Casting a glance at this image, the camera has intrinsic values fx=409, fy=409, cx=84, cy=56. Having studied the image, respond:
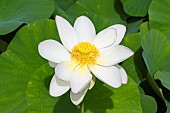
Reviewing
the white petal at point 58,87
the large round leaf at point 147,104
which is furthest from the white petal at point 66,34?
the large round leaf at point 147,104

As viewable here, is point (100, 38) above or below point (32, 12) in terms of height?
above

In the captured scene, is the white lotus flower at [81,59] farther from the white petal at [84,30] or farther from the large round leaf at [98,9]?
the large round leaf at [98,9]

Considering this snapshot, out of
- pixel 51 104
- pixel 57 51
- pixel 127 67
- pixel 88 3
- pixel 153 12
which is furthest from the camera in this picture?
pixel 88 3

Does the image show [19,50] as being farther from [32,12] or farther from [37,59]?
[32,12]

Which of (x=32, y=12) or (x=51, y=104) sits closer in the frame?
(x=51, y=104)

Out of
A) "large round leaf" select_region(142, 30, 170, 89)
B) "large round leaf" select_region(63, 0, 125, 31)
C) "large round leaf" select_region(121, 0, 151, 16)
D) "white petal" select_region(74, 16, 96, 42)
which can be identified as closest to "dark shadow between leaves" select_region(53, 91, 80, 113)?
"white petal" select_region(74, 16, 96, 42)

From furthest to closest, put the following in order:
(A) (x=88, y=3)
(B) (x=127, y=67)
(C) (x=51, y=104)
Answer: (A) (x=88, y=3) < (B) (x=127, y=67) < (C) (x=51, y=104)

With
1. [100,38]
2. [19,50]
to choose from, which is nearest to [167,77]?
[100,38]
